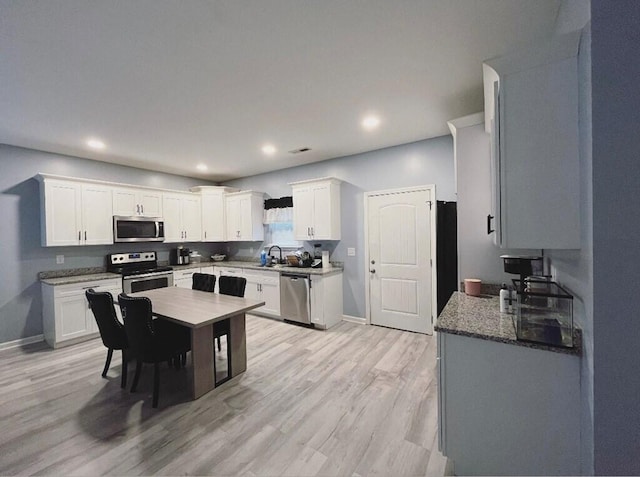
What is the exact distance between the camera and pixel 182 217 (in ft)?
16.5

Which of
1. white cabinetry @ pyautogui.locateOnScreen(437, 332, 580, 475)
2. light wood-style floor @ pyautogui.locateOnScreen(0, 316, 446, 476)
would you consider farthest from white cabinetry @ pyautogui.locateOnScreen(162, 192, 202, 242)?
white cabinetry @ pyautogui.locateOnScreen(437, 332, 580, 475)

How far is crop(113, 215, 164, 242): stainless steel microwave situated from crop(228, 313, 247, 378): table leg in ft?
9.09

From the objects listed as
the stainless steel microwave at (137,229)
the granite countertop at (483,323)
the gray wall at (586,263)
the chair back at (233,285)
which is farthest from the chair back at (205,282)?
the gray wall at (586,263)

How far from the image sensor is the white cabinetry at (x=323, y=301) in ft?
12.8

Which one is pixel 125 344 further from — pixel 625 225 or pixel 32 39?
pixel 625 225

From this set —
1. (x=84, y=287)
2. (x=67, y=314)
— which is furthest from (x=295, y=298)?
(x=67, y=314)

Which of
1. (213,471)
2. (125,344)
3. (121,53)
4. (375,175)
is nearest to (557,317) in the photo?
(213,471)

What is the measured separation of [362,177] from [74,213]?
4.27m

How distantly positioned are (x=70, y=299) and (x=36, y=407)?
1.69 metres

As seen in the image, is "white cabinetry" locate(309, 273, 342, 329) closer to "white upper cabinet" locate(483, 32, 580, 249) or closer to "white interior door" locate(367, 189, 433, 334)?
"white interior door" locate(367, 189, 433, 334)

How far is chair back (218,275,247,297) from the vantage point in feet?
10.5

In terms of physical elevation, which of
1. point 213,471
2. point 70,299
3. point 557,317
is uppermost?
point 557,317

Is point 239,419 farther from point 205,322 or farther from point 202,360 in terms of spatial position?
point 205,322

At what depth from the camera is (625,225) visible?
3.22 feet
